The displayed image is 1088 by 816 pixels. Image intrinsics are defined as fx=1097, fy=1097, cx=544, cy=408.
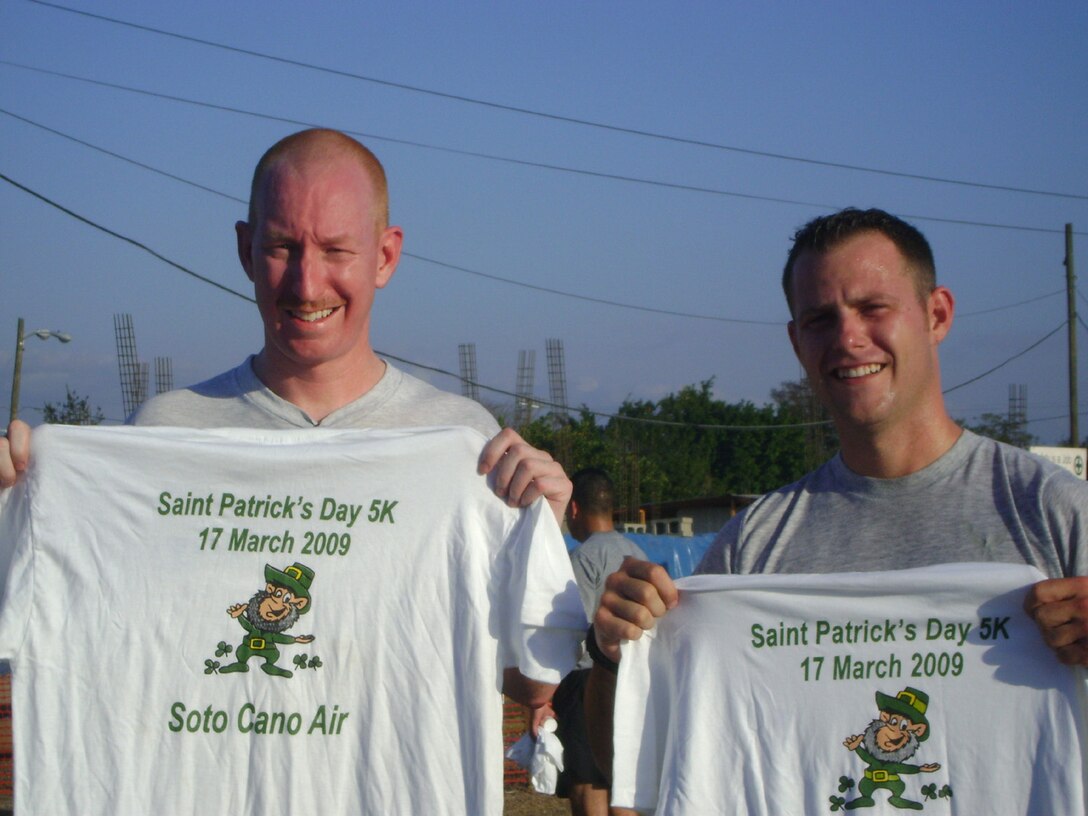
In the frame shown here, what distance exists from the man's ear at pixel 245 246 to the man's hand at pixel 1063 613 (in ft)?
7.01

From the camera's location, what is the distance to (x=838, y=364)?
2771 millimetres

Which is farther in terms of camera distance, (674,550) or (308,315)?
(674,550)

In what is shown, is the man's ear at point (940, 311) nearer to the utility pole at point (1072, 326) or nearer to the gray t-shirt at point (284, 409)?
the gray t-shirt at point (284, 409)

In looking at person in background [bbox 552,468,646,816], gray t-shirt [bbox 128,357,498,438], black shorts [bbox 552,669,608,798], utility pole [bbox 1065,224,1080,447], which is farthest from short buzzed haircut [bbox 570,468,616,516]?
utility pole [bbox 1065,224,1080,447]

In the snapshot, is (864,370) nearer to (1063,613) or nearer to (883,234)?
(883,234)

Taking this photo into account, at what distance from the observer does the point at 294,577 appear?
296cm

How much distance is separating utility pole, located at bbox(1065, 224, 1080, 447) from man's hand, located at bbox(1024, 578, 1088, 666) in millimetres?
24363

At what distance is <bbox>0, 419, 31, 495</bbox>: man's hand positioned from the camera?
298 centimetres

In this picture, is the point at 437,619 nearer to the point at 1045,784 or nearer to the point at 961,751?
the point at 961,751

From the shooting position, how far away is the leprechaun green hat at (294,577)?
2941 millimetres

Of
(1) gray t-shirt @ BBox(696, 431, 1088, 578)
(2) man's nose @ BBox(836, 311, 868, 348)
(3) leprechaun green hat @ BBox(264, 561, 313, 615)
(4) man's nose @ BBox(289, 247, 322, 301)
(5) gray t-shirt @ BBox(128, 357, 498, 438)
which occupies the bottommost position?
(3) leprechaun green hat @ BBox(264, 561, 313, 615)

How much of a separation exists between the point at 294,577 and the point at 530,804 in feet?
21.2

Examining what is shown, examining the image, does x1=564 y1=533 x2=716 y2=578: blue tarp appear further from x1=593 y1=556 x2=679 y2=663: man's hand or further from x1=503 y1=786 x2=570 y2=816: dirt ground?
x1=593 y1=556 x2=679 y2=663: man's hand

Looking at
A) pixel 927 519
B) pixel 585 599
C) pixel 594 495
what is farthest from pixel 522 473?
pixel 594 495
